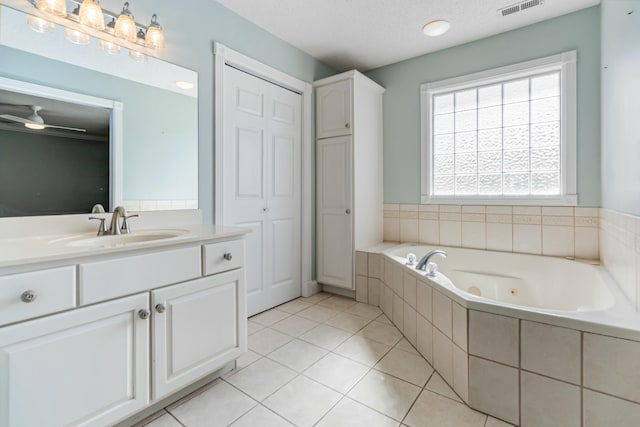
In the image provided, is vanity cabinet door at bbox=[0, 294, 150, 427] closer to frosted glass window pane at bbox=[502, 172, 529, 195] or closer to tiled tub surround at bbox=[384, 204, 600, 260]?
tiled tub surround at bbox=[384, 204, 600, 260]

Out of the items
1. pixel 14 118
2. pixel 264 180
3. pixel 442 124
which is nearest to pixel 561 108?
pixel 442 124

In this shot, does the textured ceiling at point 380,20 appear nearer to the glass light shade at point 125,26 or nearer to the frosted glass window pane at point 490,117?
the frosted glass window pane at point 490,117

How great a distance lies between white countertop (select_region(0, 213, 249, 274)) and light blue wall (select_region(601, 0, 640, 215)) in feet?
6.53

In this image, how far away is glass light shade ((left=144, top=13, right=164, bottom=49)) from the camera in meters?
1.70

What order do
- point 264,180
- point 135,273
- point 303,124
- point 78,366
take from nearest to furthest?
point 78,366, point 135,273, point 264,180, point 303,124

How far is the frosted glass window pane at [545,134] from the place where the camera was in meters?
2.38

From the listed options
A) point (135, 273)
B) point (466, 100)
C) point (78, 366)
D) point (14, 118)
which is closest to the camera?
point (78, 366)

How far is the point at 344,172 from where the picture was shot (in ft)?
9.31

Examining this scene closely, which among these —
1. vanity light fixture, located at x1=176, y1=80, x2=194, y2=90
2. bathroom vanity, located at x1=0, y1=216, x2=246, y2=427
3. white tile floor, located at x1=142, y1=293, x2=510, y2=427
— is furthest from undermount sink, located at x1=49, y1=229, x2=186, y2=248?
vanity light fixture, located at x1=176, y1=80, x2=194, y2=90

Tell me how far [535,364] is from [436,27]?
2.44 m

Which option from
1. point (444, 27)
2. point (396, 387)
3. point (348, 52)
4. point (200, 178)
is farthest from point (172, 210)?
point (444, 27)

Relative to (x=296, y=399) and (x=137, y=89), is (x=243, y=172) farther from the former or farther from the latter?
(x=296, y=399)

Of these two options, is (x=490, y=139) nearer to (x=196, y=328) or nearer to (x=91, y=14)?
(x=196, y=328)

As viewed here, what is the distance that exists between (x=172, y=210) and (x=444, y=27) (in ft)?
8.25
